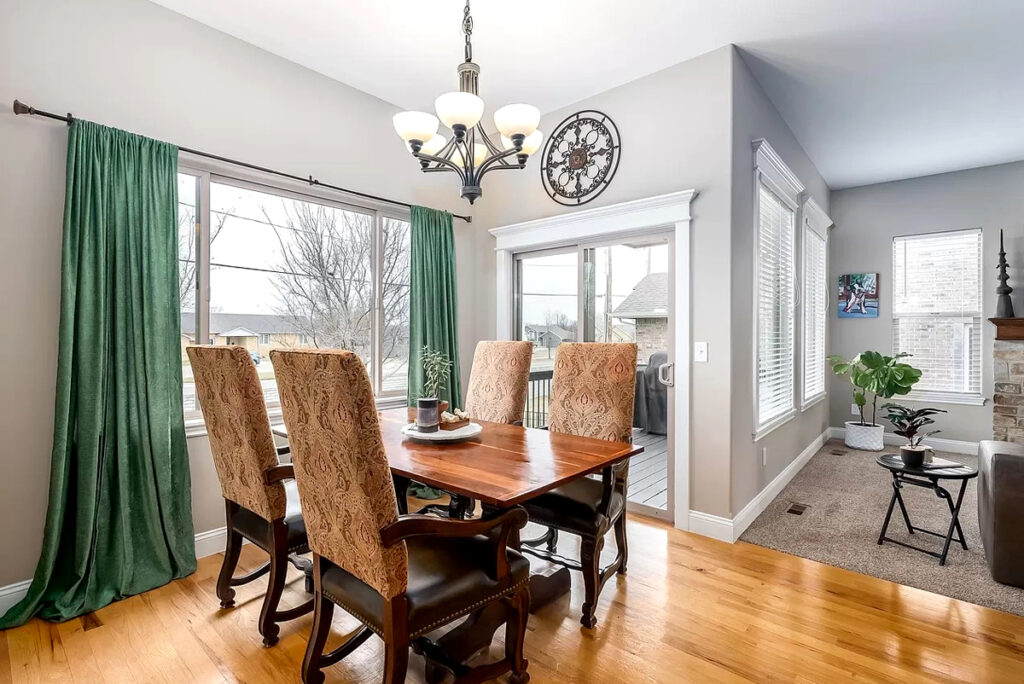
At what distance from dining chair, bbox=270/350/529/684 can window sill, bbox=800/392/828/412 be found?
4054 millimetres

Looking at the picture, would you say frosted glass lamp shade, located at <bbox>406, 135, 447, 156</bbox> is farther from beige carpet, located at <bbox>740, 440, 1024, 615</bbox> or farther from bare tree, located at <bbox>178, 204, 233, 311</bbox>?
beige carpet, located at <bbox>740, 440, 1024, 615</bbox>

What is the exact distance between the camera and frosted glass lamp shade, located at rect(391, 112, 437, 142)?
7.22 feet

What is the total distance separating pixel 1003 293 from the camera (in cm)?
475

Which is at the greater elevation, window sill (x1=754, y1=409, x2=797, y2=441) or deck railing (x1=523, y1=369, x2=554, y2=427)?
deck railing (x1=523, y1=369, x2=554, y2=427)

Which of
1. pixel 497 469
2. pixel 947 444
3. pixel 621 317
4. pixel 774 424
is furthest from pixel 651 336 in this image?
pixel 947 444

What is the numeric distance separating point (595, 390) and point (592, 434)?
239mm

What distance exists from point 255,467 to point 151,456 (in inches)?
Answer: 39.0

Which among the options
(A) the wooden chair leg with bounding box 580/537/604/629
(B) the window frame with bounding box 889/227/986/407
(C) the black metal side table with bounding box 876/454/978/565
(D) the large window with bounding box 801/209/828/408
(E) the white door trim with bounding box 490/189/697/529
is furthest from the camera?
(B) the window frame with bounding box 889/227/986/407

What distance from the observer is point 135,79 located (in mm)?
2604

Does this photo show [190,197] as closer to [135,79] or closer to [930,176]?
[135,79]

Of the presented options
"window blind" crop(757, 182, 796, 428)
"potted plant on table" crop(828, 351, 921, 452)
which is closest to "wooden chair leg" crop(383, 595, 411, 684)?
"window blind" crop(757, 182, 796, 428)

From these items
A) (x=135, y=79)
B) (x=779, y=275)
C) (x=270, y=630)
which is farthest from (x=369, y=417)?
(x=779, y=275)

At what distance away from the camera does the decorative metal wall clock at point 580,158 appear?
3.67m

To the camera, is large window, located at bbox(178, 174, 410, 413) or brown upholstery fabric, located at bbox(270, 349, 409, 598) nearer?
brown upholstery fabric, located at bbox(270, 349, 409, 598)
